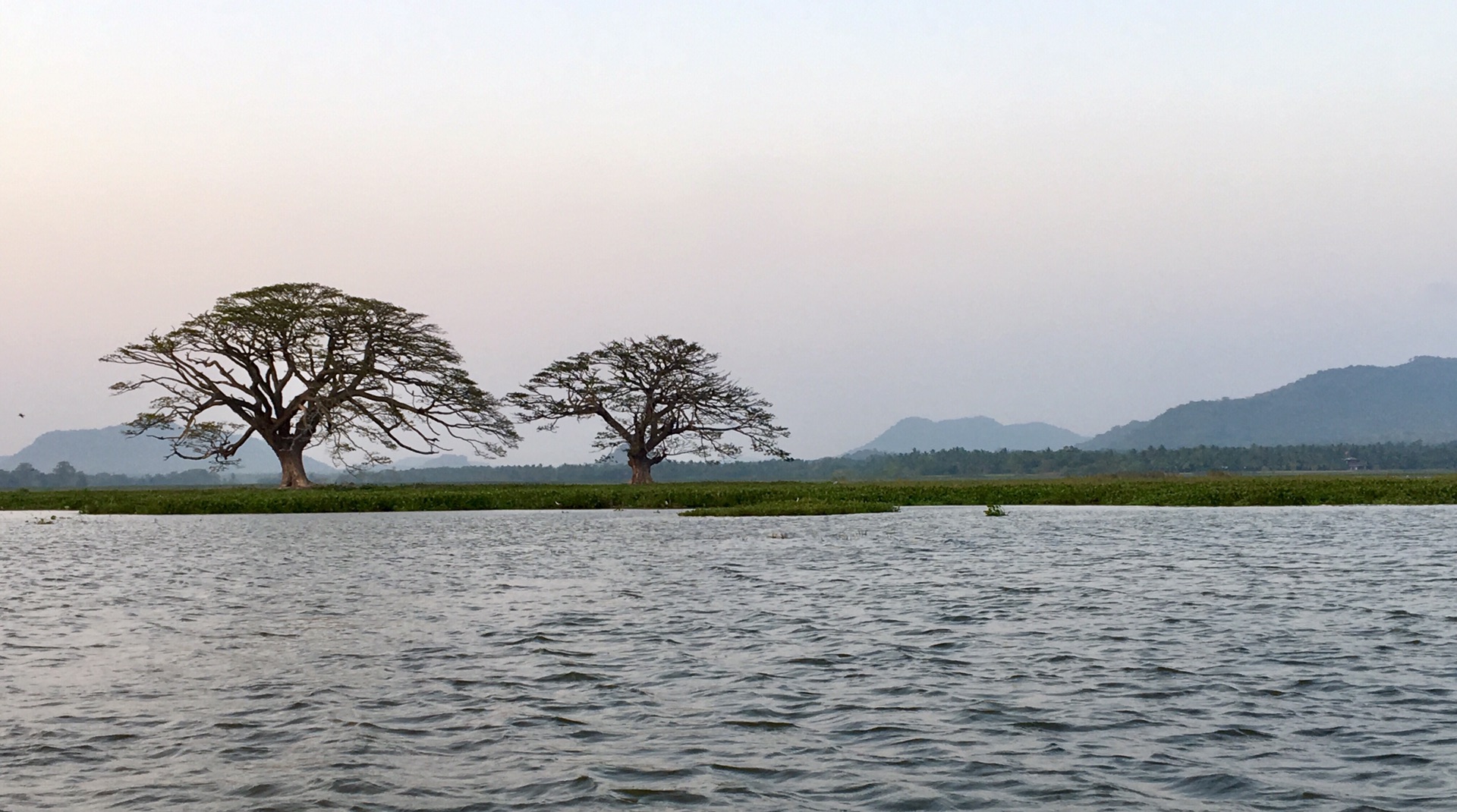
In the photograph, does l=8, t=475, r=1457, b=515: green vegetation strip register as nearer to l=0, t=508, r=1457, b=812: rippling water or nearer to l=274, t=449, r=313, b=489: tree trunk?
l=274, t=449, r=313, b=489: tree trunk

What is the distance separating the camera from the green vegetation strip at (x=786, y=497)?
57.8 meters

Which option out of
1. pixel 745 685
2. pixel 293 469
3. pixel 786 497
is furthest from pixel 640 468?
pixel 745 685

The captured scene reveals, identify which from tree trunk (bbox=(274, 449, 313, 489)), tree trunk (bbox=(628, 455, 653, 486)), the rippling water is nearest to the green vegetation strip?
tree trunk (bbox=(274, 449, 313, 489))

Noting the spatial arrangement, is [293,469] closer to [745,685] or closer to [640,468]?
[640,468]

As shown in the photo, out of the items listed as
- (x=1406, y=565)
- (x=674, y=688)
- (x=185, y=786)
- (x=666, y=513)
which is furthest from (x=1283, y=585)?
(x=666, y=513)

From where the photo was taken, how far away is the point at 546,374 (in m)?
87.1

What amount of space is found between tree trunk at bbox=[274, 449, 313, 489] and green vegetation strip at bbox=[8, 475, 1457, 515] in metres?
5.10

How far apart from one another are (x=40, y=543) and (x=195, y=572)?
16007mm

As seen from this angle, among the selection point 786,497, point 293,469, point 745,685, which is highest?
point 293,469

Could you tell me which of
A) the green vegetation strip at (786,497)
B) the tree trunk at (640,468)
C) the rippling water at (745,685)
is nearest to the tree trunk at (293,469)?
the green vegetation strip at (786,497)

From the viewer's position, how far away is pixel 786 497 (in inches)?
2474

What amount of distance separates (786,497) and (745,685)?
163 ft

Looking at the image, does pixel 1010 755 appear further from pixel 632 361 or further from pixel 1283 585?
pixel 632 361

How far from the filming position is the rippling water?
9.23 metres
